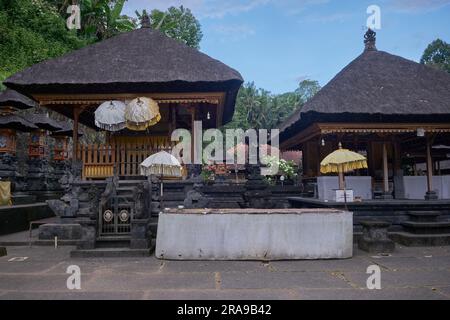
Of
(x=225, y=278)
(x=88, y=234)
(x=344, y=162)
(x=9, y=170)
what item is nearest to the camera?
(x=225, y=278)

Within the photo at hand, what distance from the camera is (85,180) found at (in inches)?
434

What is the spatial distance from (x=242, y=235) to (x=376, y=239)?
3.50 m

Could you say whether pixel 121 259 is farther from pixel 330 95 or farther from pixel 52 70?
pixel 330 95

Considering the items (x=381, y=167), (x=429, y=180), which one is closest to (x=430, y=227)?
(x=429, y=180)

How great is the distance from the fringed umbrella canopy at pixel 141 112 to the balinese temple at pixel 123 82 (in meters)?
0.45

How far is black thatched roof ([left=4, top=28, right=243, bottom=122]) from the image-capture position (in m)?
10.6

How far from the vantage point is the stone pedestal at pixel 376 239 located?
873 cm

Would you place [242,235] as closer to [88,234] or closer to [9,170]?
[88,234]

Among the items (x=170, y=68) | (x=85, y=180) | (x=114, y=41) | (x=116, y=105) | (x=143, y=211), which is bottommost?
(x=143, y=211)

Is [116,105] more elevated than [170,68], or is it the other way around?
[170,68]

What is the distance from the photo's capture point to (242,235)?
25.1ft

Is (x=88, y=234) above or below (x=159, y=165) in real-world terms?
below
